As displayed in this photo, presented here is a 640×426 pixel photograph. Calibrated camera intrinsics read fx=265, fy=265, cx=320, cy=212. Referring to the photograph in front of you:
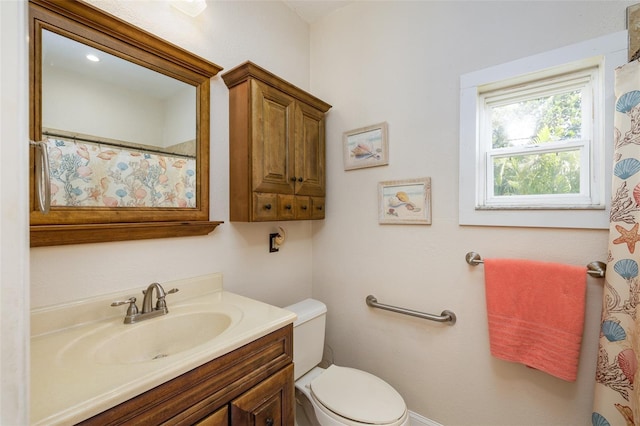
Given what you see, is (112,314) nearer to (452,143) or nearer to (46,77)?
(46,77)

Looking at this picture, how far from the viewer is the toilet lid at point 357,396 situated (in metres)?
1.14

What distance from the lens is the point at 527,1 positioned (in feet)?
3.89

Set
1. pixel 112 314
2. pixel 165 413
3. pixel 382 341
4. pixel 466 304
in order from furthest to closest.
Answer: pixel 382 341 < pixel 466 304 < pixel 112 314 < pixel 165 413

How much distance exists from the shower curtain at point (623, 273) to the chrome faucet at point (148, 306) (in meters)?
1.71

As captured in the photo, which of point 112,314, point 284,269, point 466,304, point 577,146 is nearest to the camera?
point 112,314

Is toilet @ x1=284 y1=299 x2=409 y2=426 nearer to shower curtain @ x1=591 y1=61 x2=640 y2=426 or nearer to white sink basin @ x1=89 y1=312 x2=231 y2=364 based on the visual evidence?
white sink basin @ x1=89 y1=312 x2=231 y2=364

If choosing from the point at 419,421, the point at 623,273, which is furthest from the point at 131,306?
the point at 623,273

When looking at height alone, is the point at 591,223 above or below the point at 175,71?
below

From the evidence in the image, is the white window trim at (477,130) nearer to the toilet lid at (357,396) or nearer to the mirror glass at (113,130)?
the toilet lid at (357,396)

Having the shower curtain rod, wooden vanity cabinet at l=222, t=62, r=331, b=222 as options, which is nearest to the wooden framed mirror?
the shower curtain rod

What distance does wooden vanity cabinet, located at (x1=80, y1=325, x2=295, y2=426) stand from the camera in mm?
653

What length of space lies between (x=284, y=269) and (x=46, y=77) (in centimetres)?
137

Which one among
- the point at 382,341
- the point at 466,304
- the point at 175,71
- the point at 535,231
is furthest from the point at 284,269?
the point at 535,231

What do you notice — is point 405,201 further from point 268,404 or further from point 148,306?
point 148,306
